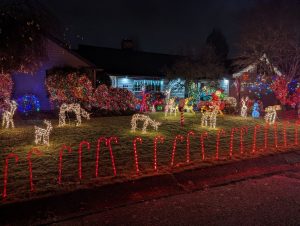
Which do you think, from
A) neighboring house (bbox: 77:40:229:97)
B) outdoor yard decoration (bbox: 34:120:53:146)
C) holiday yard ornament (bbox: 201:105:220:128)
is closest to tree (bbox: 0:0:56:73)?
outdoor yard decoration (bbox: 34:120:53:146)

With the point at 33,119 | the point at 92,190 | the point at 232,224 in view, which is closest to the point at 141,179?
the point at 92,190

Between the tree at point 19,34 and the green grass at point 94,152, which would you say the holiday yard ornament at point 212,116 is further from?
the tree at point 19,34

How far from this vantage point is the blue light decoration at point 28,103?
18062 mm

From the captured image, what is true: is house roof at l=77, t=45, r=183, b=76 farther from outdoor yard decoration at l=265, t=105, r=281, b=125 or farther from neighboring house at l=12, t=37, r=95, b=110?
outdoor yard decoration at l=265, t=105, r=281, b=125

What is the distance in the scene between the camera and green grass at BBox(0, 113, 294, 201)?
6.41 m

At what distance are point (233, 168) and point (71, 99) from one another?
1218 centimetres

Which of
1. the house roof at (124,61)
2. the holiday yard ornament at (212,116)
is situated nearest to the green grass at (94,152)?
the holiday yard ornament at (212,116)

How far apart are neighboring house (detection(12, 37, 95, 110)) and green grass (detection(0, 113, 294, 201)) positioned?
5385 mm

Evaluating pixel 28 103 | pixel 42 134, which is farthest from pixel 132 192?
pixel 28 103

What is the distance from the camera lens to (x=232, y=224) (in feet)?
15.4

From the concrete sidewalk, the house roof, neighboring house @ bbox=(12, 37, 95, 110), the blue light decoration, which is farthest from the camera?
A: the house roof

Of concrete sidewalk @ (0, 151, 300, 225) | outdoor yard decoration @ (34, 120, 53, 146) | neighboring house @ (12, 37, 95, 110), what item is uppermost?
neighboring house @ (12, 37, 95, 110)

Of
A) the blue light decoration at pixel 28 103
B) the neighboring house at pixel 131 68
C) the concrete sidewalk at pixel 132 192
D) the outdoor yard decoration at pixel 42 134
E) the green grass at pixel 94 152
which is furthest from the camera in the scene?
the neighboring house at pixel 131 68

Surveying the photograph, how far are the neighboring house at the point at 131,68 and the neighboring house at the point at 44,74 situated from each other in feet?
15.1
